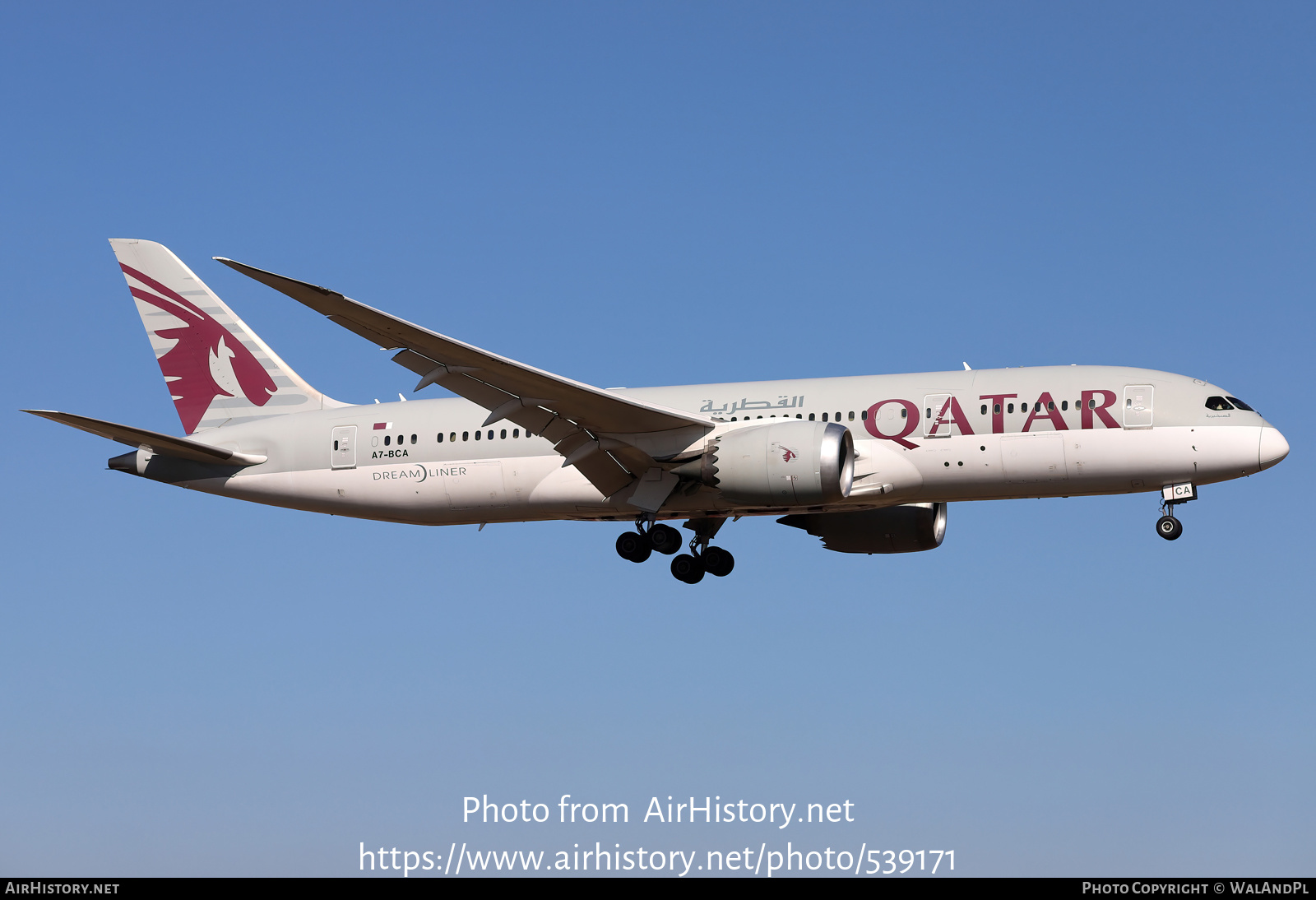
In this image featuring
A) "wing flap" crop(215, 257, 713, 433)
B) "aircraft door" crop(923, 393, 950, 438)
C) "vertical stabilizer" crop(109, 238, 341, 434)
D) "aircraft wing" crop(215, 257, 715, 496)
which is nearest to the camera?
"wing flap" crop(215, 257, 713, 433)

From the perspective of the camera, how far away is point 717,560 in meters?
35.4

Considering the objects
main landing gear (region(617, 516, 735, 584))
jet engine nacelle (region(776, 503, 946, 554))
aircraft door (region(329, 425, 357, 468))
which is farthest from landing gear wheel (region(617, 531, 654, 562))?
aircraft door (region(329, 425, 357, 468))

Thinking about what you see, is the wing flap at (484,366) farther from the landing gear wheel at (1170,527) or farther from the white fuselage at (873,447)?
the landing gear wheel at (1170,527)

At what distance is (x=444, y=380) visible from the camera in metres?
29.3

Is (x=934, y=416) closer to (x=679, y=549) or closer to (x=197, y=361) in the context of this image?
(x=679, y=549)

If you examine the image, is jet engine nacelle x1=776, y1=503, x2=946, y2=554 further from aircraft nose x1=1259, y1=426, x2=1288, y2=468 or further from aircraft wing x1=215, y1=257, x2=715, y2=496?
aircraft nose x1=1259, y1=426, x2=1288, y2=468

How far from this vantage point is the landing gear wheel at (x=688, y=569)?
34906 mm

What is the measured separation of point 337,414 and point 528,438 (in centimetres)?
536

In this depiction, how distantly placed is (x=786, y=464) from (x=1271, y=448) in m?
9.78

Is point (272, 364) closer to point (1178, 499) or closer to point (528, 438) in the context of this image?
point (528, 438)

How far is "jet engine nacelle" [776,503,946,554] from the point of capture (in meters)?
35.6

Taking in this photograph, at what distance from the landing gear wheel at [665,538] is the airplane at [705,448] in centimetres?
4

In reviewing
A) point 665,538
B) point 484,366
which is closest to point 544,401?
point 484,366

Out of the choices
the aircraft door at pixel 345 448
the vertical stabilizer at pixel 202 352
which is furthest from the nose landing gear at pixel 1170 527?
the vertical stabilizer at pixel 202 352
